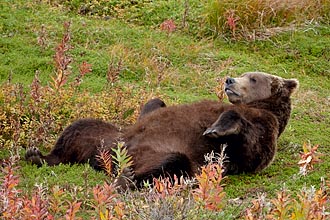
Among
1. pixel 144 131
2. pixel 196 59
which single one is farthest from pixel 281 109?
pixel 196 59

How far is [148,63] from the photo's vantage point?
12445mm

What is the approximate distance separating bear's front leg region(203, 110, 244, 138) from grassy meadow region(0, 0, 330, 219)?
0.52 meters

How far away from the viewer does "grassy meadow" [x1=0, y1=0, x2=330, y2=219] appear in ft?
28.2

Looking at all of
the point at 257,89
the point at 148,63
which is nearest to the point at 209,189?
the point at 257,89

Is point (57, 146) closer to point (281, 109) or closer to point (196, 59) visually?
point (281, 109)

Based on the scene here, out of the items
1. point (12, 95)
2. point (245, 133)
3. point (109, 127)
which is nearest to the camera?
point (245, 133)

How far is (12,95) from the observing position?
948 centimetres

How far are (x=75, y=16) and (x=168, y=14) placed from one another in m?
1.79

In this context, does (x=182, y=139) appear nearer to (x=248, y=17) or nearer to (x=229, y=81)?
(x=229, y=81)

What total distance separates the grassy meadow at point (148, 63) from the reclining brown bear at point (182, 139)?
271 mm

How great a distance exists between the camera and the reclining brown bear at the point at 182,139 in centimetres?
767

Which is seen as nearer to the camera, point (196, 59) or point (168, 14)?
point (196, 59)

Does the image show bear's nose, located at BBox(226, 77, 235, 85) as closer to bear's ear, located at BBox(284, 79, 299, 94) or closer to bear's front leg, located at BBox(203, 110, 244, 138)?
bear's ear, located at BBox(284, 79, 299, 94)

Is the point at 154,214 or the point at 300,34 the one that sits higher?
the point at 154,214
